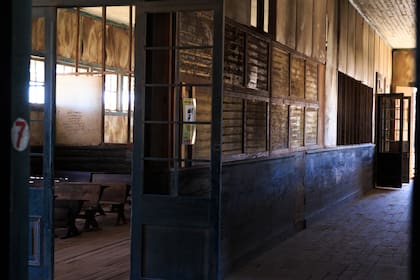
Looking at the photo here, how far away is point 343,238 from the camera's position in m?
8.06

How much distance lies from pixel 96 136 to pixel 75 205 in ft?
10.3

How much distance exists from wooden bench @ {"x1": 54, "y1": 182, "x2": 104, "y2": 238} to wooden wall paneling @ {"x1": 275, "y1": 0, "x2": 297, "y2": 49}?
3.21 metres

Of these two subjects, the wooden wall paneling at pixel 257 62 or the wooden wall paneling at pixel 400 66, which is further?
the wooden wall paneling at pixel 400 66

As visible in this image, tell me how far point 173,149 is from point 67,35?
6.96 m

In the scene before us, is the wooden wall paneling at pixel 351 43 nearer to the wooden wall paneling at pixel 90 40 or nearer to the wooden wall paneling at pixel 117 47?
the wooden wall paneling at pixel 117 47

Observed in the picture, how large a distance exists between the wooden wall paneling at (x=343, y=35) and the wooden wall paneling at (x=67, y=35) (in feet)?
15.5

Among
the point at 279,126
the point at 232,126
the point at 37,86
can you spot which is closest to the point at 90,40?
the point at 279,126

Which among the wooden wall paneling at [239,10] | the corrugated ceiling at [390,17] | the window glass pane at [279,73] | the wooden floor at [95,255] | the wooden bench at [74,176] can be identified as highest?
the corrugated ceiling at [390,17]

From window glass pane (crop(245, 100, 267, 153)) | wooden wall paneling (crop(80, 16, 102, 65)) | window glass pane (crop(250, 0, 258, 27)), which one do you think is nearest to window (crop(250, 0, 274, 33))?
window glass pane (crop(250, 0, 258, 27))

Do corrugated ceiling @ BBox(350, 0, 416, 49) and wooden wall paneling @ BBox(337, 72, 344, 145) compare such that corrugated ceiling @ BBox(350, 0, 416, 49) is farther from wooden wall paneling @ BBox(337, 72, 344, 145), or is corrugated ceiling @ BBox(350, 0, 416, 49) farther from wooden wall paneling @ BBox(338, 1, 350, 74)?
wooden wall paneling @ BBox(337, 72, 344, 145)

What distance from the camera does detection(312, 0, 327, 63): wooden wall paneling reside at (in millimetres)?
9102

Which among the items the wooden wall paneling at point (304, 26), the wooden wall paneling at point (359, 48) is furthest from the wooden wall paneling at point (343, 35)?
the wooden wall paneling at point (304, 26)

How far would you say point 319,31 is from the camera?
9367mm

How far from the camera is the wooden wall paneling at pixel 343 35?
10.9 m
